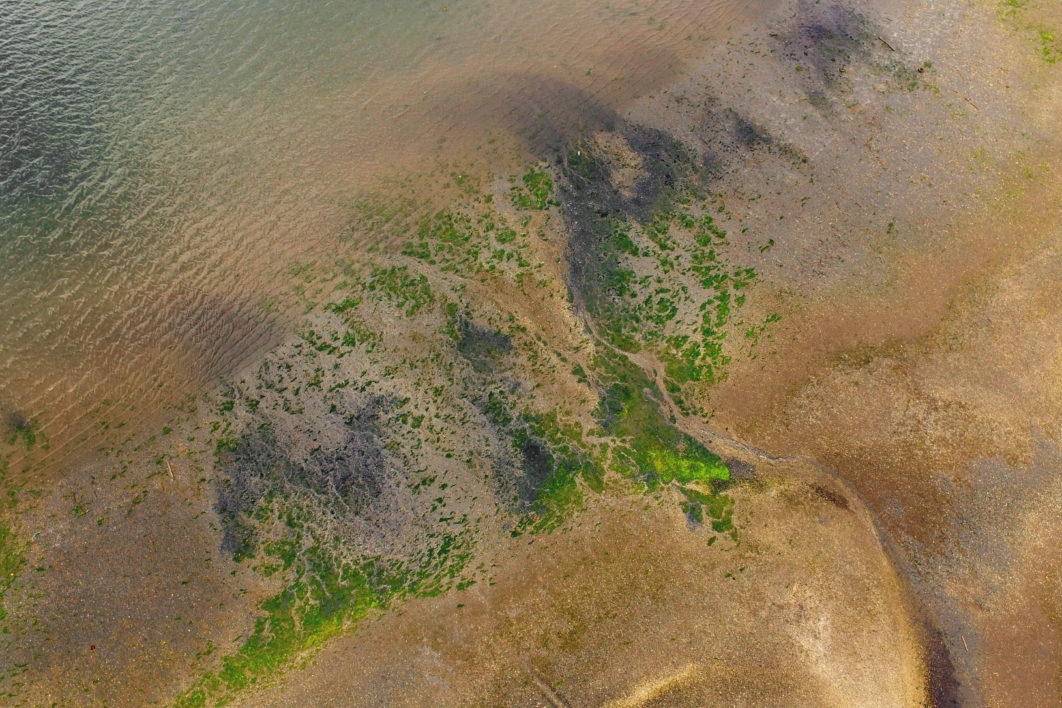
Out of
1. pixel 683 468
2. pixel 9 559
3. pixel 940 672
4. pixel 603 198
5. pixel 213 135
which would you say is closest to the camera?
pixel 9 559

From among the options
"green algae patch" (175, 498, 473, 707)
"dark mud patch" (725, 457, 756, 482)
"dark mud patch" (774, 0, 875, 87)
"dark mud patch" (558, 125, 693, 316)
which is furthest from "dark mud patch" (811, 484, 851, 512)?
"dark mud patch" (774, 0, 875, 87)

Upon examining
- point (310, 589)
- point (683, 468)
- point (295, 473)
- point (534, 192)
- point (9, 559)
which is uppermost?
point (534, 192)

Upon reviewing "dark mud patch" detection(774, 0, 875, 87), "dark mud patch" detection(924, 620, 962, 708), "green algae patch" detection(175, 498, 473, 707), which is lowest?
"dark mud patch" detection(924, 620, 962, 708)

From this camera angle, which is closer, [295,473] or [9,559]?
[9,559]

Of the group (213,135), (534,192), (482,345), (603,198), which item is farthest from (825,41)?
(213,135)

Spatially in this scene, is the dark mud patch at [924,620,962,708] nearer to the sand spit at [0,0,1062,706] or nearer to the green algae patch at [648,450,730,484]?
the sand spit at [0,0,1062,706]

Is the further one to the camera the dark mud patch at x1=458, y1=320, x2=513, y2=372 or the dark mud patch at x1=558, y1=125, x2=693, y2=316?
the dark mud patch at x1=558, y1=125, x2=693, y2=316

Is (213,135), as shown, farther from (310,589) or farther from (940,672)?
(940,672)

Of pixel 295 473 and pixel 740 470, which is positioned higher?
pixel 295 473
